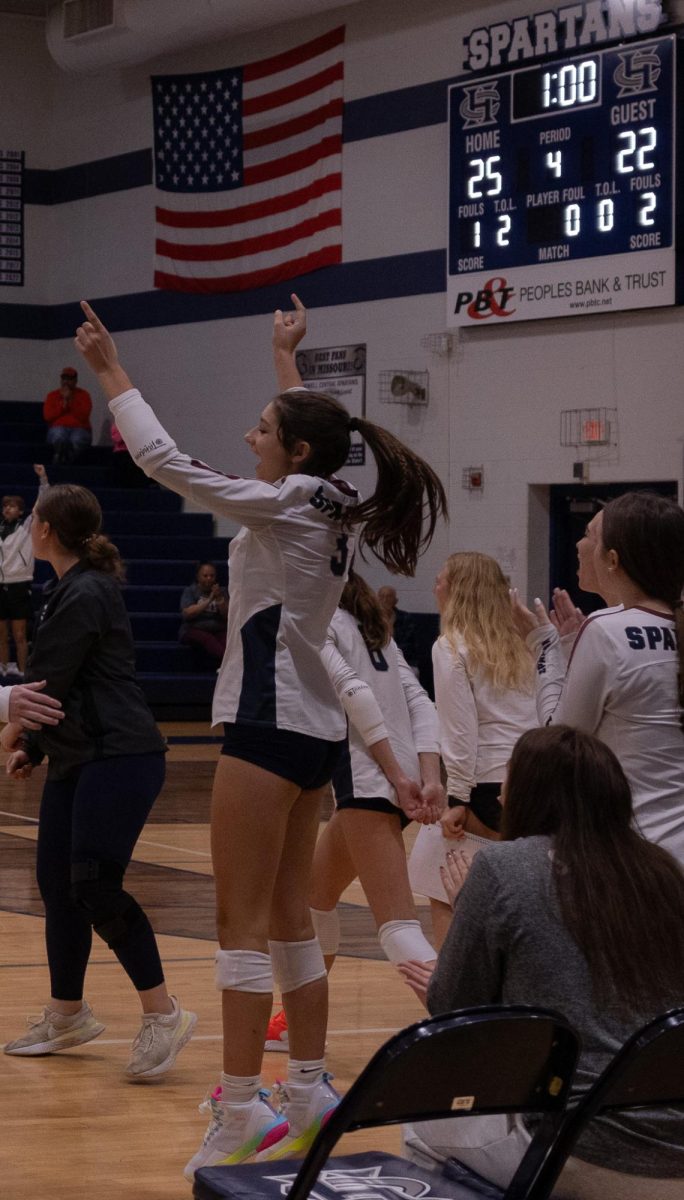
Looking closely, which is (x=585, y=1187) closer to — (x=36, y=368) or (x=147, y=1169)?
(x=147, y=1169)

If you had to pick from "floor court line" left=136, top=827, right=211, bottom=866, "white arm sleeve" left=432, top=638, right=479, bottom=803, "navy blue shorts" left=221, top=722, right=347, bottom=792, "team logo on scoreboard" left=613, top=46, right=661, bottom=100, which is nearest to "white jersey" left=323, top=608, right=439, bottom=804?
"white arm sleeve" left=432, top=638, right=479, bottom=803

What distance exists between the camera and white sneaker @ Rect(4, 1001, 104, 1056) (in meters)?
4.98

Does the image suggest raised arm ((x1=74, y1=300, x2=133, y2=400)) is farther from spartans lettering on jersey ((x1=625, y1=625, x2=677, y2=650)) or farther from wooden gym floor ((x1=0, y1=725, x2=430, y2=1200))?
wooden gym floor ((x1=0, y1=725, x2=430, y2=1200))

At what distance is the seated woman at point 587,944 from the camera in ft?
8.55

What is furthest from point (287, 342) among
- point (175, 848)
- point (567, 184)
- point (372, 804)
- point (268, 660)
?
point (567, 184)

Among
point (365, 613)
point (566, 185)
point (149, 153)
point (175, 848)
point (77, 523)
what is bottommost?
point (175, 848)

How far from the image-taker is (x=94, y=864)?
4629 millimetres

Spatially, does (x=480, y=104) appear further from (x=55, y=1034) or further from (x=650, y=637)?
(x=650, y=637)

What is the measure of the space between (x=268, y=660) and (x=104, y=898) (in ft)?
4.25

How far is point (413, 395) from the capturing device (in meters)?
16.0

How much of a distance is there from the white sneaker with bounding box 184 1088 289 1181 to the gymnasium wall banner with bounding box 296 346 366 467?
41.9 feet

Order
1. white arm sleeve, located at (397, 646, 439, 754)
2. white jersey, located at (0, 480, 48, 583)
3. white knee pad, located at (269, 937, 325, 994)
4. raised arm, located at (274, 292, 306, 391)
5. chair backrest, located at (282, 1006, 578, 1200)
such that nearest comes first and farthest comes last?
chair backrest, located at (282, 1006, 578, 1200), white knee pad, located at (269, 937, 325, 994), raised arm, located at (274, 292, 306, 391), white arm sleeve, located at (397, 646, 439, 754), white jersey, located at (0, 480, 48, 583)

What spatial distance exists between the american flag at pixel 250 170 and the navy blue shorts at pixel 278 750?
1383cm

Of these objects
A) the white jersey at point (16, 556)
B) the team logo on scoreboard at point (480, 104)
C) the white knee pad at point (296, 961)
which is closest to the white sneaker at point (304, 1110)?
the white knee pad at point (296, 961)
